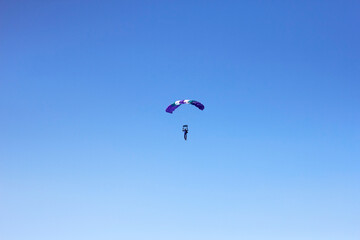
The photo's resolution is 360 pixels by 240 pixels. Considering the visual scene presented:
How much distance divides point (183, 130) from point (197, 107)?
19.2 ft

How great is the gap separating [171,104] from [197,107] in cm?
472

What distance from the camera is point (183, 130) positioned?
129000 millimetres

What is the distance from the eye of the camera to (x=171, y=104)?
414ft

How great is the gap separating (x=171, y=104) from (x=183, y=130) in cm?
588

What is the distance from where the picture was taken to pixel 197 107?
125750 millimetres
